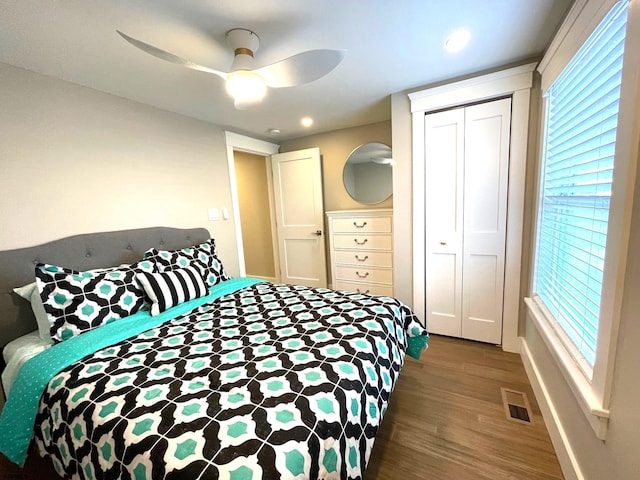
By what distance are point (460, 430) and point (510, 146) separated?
6.56 feet

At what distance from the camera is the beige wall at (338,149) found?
3.20 metres

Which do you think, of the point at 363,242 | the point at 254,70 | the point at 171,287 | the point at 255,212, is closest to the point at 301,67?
the point at 254,70

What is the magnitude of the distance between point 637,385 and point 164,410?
1493 millimetres

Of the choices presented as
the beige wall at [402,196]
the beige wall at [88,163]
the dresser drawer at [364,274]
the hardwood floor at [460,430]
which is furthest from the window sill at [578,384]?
the beige wall at [88,163]

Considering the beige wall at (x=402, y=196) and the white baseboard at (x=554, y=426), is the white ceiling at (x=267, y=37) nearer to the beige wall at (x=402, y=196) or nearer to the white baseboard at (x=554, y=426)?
the beige wall at (x=402, y=196)

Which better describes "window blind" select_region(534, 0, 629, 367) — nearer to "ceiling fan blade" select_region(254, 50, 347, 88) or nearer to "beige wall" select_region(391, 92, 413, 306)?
"beige wall" select_region(391, 92, 413, 306)

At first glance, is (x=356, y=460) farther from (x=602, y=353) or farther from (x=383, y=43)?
(x=383, y=43)

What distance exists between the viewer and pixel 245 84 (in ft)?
4.69

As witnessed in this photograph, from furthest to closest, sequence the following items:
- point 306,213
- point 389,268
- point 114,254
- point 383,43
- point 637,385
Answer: point 306,213
point 389,268
point 114,254
point 383,43
point 637,385

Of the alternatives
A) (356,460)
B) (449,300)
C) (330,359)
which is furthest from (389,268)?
(356,460)

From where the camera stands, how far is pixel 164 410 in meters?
0.89

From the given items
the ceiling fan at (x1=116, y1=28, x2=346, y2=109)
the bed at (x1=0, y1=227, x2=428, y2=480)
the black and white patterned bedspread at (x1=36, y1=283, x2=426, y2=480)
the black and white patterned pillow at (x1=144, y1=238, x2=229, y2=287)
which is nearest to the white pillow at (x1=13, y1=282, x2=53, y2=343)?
the bed at (x1=0, y1=227, x2=428, y2=480)

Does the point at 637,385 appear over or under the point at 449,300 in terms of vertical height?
over

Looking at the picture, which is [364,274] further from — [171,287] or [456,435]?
[171,287]
